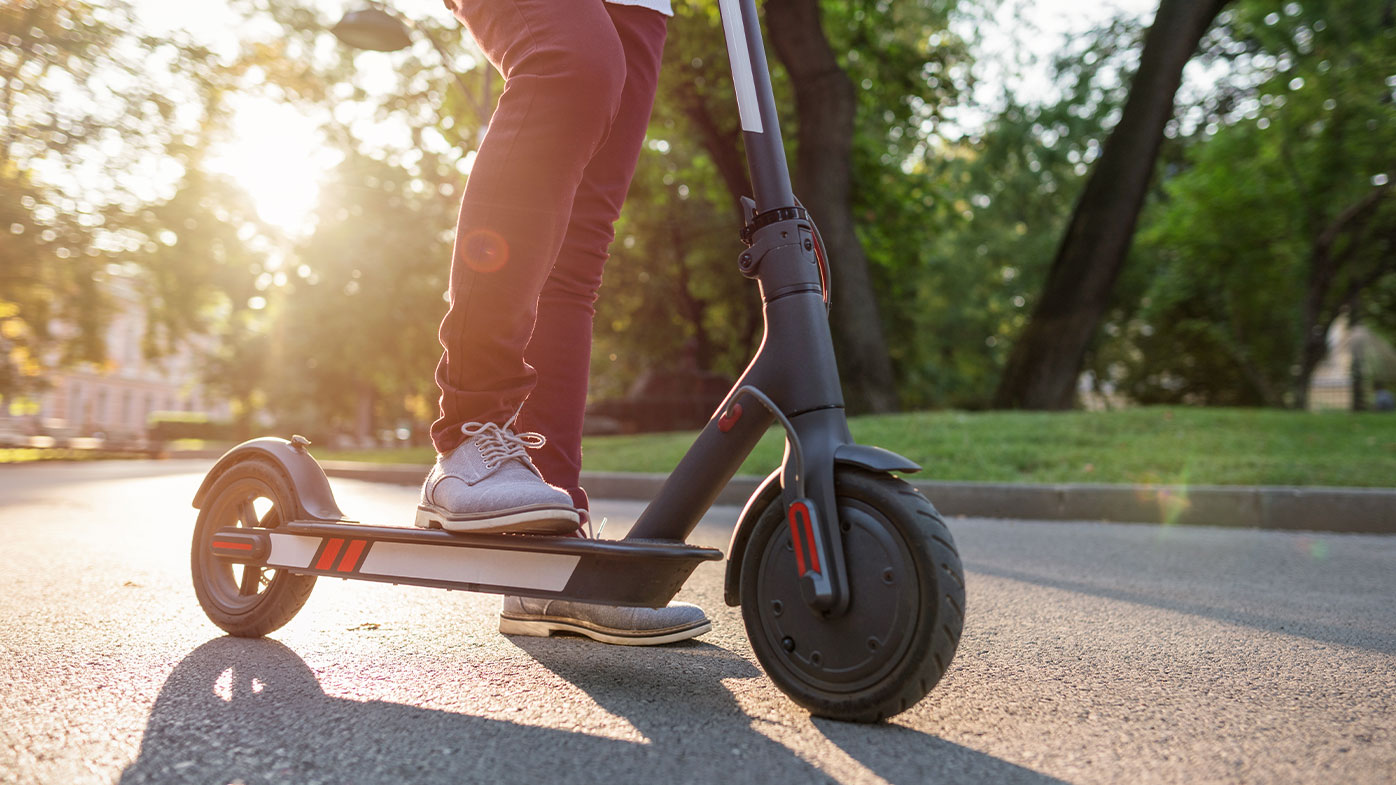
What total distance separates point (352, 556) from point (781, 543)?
97cm

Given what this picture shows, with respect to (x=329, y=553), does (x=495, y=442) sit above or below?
above

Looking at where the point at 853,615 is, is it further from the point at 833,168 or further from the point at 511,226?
the point at 833,168

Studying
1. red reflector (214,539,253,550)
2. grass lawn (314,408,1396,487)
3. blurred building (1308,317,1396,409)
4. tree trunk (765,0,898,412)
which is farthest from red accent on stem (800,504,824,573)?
blurred building (1308,317,1396,409)

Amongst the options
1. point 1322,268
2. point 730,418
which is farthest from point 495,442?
point 1322,268

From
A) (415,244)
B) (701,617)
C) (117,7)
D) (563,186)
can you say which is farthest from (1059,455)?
(415,244)

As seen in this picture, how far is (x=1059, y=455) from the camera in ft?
23.2

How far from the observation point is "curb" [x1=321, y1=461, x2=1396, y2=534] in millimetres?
5301

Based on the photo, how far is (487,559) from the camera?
1.86 meters

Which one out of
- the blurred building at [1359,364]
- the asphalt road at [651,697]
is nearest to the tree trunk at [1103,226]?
the asphalt road at [651,697]

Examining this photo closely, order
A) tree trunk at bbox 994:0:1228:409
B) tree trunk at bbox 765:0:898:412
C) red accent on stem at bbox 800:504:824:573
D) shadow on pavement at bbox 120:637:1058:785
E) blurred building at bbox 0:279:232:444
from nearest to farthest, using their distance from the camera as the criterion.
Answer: shadow on pavement at bbox 120:637:1058:785 → red accent on stem at bbox 800:504:824:573 → tree trunk at bbox 994:0:1228:409 → tree trunk at bbox 765:0:898:412 → blurred building at bbox 0:279:232:444

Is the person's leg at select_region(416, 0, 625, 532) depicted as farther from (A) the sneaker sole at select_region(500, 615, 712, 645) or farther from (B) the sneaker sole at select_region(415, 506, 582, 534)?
(A) the sneaker sole at select_region(500, 615, 712, 645)

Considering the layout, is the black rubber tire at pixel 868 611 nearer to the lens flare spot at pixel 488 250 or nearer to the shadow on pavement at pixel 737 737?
the shadow on pavement at pixel 737 737

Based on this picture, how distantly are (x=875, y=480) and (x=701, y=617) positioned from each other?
82 cm

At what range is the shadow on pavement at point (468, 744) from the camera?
4.43ft
